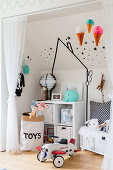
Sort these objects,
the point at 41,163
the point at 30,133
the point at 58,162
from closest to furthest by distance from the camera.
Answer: the point at 58,162 → the point at 41,163 → the point at 30,133

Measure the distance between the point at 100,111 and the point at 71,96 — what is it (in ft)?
1.81

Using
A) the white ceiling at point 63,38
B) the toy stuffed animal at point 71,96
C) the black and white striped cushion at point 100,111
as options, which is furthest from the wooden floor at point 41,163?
the white ceiling at point 63,38

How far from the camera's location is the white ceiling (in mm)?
3487

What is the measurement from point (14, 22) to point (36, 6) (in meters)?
0.45

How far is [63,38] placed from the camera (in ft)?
13.2

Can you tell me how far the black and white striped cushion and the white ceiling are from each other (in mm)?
667

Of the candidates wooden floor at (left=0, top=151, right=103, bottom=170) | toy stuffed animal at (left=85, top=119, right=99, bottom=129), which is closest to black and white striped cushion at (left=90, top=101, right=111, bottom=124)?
toy stuffed animal at (left=85, top=119, right=99, bottom=129)

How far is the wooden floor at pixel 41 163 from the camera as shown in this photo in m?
3.03

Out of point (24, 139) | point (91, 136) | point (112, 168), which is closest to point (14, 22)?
point (24, 139)

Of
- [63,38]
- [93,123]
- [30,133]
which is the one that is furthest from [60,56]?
[30,133]

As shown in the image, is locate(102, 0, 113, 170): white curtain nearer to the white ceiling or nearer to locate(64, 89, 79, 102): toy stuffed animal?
the white ceiling

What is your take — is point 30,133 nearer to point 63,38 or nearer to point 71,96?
point 71,96

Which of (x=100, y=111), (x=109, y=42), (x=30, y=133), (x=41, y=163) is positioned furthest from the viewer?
(x=100, y=111)

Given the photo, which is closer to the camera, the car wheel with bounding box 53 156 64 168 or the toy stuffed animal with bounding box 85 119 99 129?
the car wheel with bounding box 53 156 64 168
